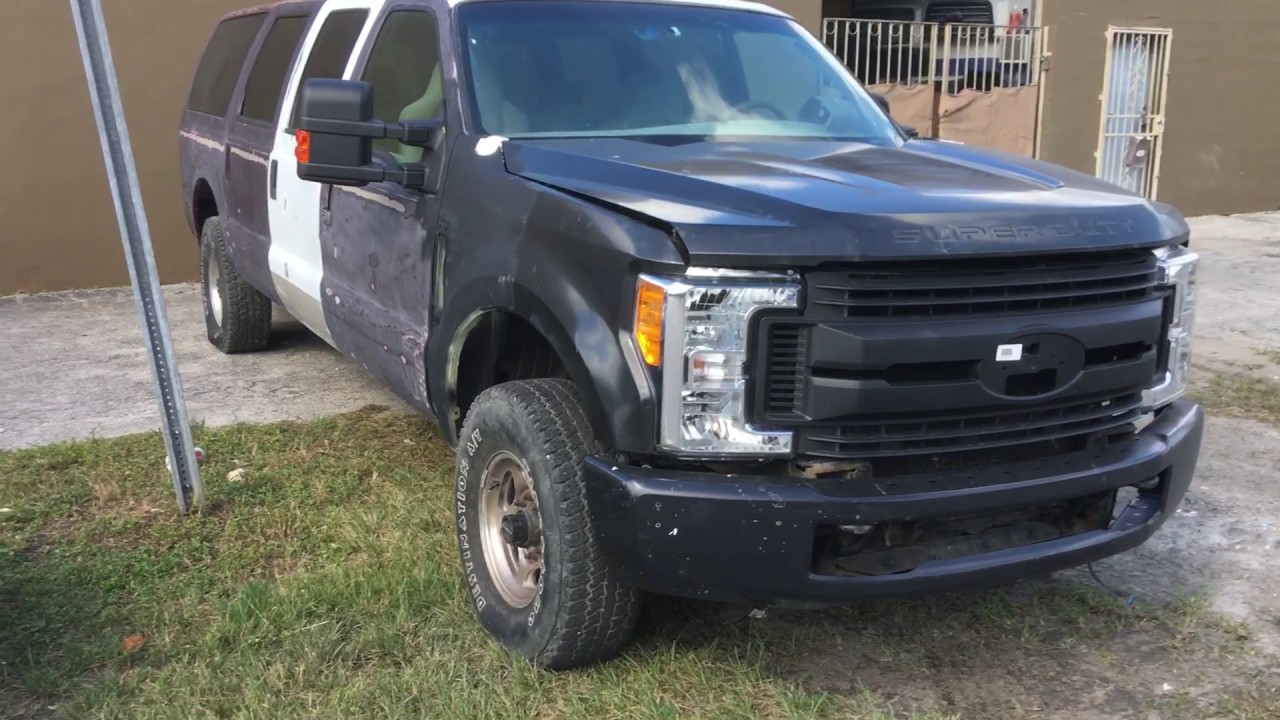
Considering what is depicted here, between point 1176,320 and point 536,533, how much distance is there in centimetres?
190

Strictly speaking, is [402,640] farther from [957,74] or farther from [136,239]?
[957,74]

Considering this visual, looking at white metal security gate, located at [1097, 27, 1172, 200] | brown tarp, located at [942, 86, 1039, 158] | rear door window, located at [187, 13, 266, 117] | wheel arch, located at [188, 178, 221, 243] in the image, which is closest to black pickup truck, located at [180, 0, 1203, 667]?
rear door window, located at [187, 13, 266, 117]

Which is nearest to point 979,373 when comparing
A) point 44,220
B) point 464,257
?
point 464,257

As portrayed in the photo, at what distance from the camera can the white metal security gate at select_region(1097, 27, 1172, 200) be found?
12.9 metres

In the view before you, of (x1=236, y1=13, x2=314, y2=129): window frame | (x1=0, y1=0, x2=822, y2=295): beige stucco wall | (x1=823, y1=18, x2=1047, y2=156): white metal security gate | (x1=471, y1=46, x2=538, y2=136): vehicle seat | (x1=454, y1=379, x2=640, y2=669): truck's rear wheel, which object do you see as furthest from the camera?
(x1=823, y1=18, x2=1047, y2=156): white metal security gate

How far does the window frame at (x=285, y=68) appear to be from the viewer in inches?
205

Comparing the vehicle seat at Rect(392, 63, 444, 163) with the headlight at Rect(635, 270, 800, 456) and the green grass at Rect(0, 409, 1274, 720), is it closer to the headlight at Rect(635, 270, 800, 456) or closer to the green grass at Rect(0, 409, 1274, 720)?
the green grass at Rect(0, 409, 1274, 720)

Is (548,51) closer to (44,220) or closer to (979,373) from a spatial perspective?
(979,373)

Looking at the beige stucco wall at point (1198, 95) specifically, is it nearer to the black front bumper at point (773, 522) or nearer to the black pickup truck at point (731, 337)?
the black pickup truck at point (731, 337)

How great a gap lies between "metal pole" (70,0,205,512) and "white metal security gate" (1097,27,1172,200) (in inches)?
448

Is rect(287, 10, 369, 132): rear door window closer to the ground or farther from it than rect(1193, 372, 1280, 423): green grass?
farther from it

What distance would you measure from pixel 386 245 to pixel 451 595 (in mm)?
1287

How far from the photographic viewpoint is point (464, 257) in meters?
3.43

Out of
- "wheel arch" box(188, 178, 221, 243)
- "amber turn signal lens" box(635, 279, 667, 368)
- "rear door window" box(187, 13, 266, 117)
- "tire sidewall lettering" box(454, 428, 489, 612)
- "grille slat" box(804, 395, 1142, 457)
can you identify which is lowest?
"tire sidewall lettering" box(454, 428, 489, 612)
